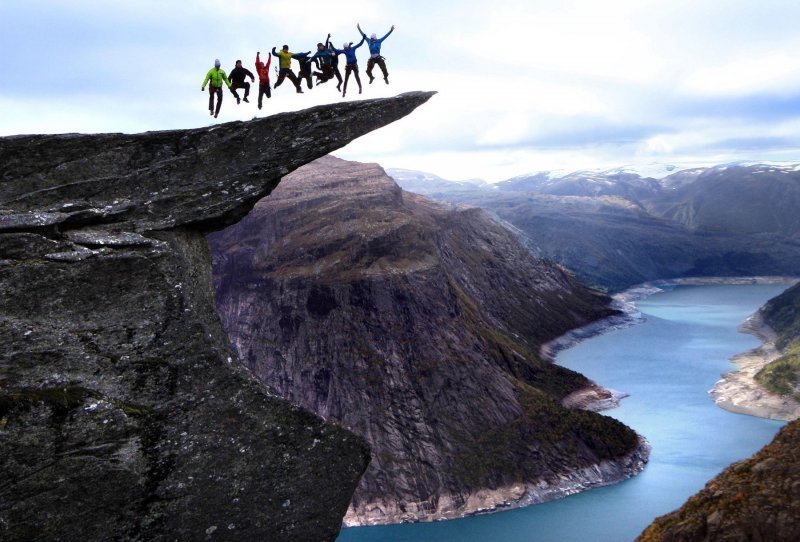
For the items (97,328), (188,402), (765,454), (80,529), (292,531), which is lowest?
(765,454)

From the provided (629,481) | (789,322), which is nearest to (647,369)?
(789,322)

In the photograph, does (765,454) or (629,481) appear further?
(629,481)

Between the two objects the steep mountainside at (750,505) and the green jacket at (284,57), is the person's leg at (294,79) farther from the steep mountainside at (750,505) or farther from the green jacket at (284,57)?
the steep mountainside at (750,505)

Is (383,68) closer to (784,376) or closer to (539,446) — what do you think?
(539,446)

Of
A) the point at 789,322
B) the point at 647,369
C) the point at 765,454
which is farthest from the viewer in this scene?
Answer: the point at 789,322

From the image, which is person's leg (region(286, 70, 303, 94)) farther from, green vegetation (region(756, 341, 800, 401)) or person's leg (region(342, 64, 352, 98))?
green vegetation (region(756, 341, 800, 401))

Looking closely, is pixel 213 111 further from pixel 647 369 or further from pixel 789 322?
pixel 789 322
